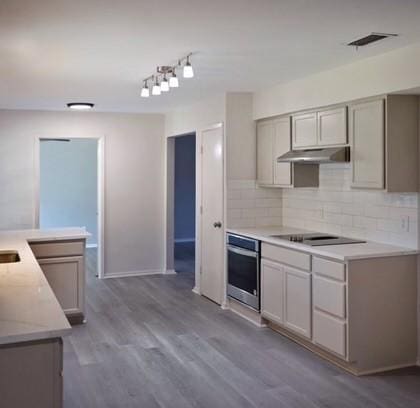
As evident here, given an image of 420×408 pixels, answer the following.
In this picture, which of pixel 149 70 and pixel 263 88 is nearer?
pixel 149 70

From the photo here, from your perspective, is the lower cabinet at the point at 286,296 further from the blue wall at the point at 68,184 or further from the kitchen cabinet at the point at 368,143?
the blue wall at the point at 68,184

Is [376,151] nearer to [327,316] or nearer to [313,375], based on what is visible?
[327,316]

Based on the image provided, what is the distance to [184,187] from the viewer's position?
1131 cm

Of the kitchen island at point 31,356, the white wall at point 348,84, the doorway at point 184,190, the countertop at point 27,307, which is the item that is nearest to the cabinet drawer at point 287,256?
the white wall at point 348,84

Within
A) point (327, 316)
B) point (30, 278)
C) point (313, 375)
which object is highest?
point (30, 278)

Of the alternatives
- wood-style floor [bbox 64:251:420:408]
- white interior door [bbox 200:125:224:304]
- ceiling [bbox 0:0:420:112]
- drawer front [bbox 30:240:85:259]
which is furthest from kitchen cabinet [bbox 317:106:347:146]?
drawer front [bbox 30:240:85:259]

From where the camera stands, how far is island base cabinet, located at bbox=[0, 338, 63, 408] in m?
2.12

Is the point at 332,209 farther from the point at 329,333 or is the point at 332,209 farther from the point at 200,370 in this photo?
the point at 200,370

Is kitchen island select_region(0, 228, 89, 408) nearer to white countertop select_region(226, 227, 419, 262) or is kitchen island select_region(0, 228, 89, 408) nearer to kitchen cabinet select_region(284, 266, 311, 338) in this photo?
white countertop select_region(226, 227, 419, 262)

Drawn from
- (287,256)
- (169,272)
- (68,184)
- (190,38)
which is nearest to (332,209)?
(287,256)

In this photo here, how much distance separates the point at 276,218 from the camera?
233 inches

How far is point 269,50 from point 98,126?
13.4 feet

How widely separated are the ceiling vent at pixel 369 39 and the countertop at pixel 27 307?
2.49 meters

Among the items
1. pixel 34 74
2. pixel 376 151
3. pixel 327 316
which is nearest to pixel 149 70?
pixel 34 74
